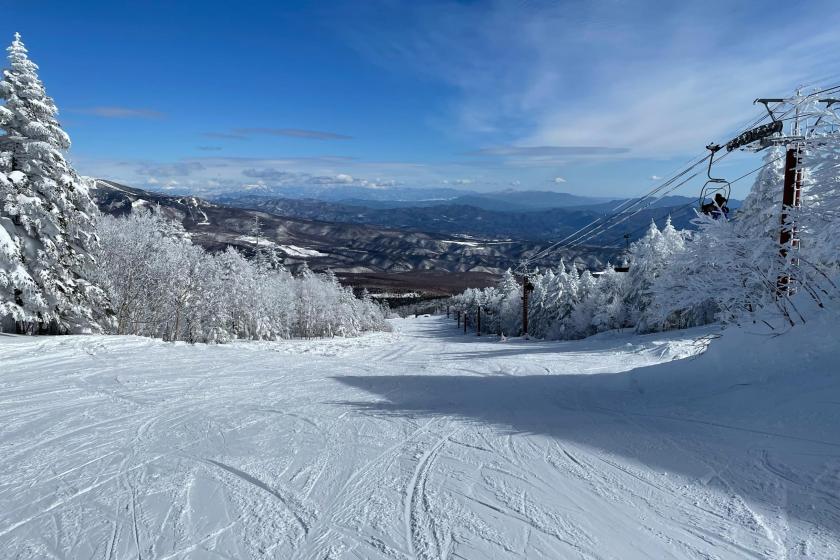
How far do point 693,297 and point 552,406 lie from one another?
15.4 feet

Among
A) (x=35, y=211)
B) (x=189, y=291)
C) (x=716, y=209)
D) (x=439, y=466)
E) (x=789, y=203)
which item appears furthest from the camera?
(x=189, y=291)

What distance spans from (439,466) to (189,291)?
119ft

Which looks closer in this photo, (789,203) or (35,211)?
(789,203)

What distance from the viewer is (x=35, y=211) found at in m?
16.7

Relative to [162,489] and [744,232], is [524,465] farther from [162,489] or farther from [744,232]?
[744,232]

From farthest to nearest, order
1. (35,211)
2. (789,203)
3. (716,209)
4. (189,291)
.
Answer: (189,291) < (35,211) < (716,209) < (789,203)

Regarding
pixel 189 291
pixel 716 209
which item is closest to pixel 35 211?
pixel 189 291

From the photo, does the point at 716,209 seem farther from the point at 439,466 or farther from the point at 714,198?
the point at 439,466

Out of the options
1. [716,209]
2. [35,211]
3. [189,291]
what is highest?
[35,211]

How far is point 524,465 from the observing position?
6.02m

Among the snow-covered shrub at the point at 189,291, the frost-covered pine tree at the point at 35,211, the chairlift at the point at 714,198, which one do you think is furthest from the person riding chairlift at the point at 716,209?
the snow-covered shrub at the point at 189,291

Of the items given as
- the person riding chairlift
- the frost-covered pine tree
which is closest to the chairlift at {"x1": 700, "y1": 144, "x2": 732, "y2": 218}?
the person riding chairlift

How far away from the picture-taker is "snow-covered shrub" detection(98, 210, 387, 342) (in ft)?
99.3

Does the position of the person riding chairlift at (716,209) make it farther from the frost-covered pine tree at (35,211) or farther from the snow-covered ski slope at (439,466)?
the frost-covered pine tree at (35,211)
